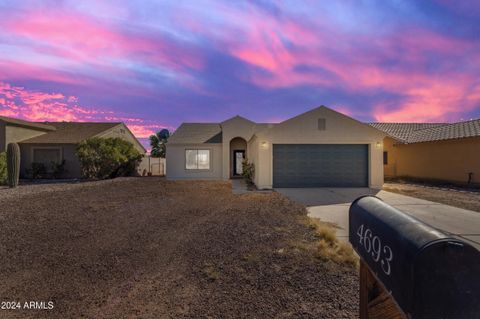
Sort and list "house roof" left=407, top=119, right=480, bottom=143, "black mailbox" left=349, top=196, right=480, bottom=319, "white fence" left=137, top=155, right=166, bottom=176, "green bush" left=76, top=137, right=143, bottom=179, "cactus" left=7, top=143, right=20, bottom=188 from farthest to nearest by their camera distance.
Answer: "white fence" left=137, top=155, right=166, bottom=176 → "green bush" left=76, top=137, right=143, bottom=179 → "house roof" left=407, top=119, right=480, bottom=143 → "cactus" left=7, top=143, right=20, bottom=188 → "black mailbox" left=349, top=196, right=480, bottom=319

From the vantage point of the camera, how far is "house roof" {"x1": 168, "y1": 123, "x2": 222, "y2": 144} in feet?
68.1

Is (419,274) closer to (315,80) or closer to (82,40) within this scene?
(82,40)

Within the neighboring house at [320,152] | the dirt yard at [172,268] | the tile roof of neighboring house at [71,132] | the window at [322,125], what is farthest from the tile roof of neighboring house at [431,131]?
the tile roof of neighboring house at [71,132]

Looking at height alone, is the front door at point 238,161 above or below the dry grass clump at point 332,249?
above

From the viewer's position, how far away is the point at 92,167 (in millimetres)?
20500

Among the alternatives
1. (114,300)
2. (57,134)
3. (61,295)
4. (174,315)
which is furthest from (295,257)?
(57,134)

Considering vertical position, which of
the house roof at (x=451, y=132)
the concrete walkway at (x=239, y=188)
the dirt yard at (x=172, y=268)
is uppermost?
the house roof at (x=451, y=132)

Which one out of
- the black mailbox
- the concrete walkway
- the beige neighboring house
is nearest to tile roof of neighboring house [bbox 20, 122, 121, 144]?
the beige neighboring house

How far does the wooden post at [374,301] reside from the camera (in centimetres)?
161

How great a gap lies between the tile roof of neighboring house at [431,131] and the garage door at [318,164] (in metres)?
7.46

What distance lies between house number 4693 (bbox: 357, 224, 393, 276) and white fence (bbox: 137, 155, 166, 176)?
25063 millimetres

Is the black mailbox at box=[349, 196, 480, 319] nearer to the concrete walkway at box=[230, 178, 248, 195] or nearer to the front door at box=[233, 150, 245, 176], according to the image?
the concrete walkway at box=[230, 178, 248, 195]

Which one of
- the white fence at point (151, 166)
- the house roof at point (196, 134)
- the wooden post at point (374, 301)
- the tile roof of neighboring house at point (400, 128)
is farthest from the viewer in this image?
the white fence at point (151, 166)

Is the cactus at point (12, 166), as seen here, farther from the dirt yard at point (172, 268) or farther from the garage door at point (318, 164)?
the garage door at point (318, 164)
